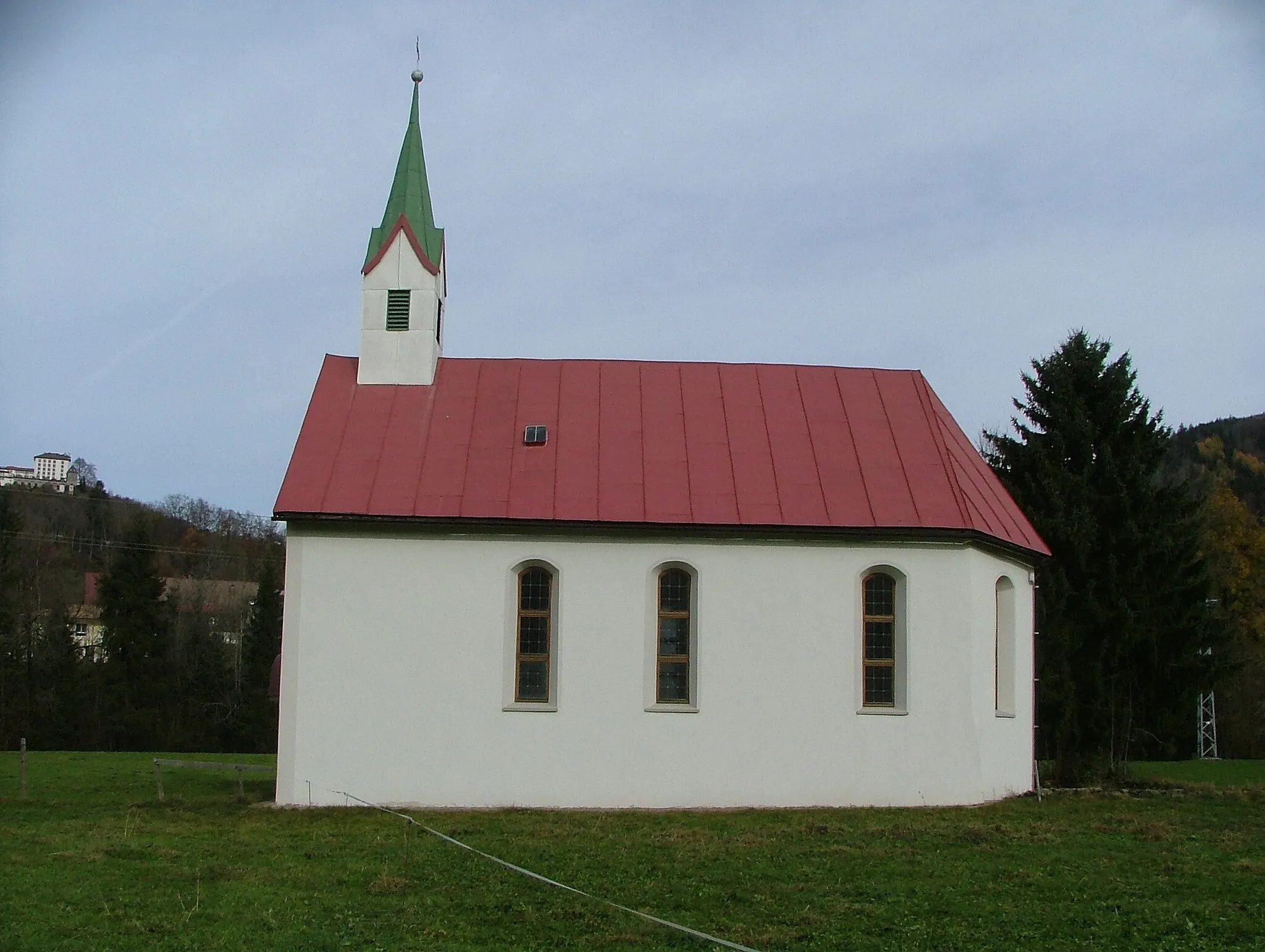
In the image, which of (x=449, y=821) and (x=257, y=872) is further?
(x=449, y=821)

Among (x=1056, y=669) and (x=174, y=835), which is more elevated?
(x=1056, y=669)

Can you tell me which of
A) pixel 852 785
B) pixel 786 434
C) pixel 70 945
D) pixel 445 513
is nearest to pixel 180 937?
pixel 70 945

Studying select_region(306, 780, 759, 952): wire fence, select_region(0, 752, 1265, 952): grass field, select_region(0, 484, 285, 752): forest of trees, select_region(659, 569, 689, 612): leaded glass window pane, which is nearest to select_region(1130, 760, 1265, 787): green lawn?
select_region(0, 752, 1265, 952): grass field

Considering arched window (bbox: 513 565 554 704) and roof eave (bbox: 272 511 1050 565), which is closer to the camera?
roof eave (bbox: 272 511 1050 565)

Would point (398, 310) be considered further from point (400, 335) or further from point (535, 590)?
point (535, 590)

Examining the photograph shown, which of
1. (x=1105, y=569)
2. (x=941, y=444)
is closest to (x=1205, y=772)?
(x=1105, y=569)

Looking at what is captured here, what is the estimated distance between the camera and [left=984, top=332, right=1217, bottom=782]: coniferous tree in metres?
27.2

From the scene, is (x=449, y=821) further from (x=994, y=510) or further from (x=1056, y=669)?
(x=1056, y=669)

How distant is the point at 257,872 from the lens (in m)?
13.3

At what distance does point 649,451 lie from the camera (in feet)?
71.1

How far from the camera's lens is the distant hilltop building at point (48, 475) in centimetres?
8100

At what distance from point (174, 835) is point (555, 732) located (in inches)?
236

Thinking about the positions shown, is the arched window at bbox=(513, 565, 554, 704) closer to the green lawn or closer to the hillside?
the green lawn

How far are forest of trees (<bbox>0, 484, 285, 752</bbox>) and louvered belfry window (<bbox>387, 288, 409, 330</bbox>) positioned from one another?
3033 centimetres
